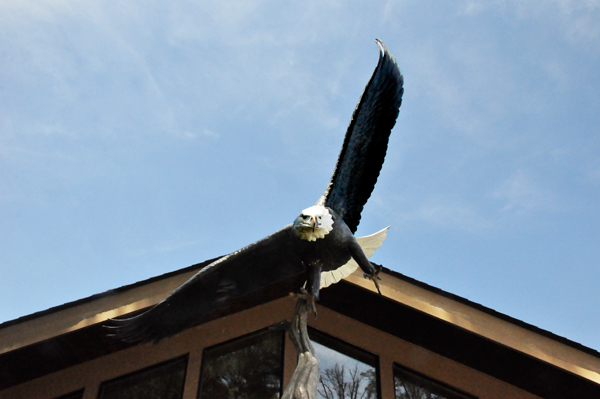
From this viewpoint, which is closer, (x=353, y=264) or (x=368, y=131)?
(x=368, y=131)

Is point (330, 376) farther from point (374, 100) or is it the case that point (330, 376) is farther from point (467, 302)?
point (374, 100)

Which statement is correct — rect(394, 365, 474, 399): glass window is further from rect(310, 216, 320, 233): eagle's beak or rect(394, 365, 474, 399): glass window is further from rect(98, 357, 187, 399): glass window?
rect(310, 216, 320, 233): eagle's beak

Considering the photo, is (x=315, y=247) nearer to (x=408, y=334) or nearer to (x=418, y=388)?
(x=408, y=334)

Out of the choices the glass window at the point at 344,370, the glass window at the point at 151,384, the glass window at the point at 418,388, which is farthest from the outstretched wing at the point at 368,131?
the glass window at the point at 151,384

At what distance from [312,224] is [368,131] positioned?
1203mm

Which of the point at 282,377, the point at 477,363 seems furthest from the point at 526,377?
the point at 282,377

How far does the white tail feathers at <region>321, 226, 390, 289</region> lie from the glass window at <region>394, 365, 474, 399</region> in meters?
2.48

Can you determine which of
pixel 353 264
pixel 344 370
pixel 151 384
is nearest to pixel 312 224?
pixel 353 264

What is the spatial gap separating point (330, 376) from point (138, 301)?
103 inches

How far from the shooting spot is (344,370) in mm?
6703

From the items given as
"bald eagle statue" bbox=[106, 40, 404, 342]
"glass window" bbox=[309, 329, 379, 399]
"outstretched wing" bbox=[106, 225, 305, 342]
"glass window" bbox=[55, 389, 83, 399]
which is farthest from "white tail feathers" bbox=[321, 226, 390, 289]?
"glass window" bbox=[55, 389, 83, 399]

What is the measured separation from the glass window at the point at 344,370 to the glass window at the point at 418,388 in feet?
1.02

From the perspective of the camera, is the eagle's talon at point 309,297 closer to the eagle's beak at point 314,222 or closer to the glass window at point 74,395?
the eagle's beak at point 314,222

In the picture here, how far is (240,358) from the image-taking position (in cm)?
680
